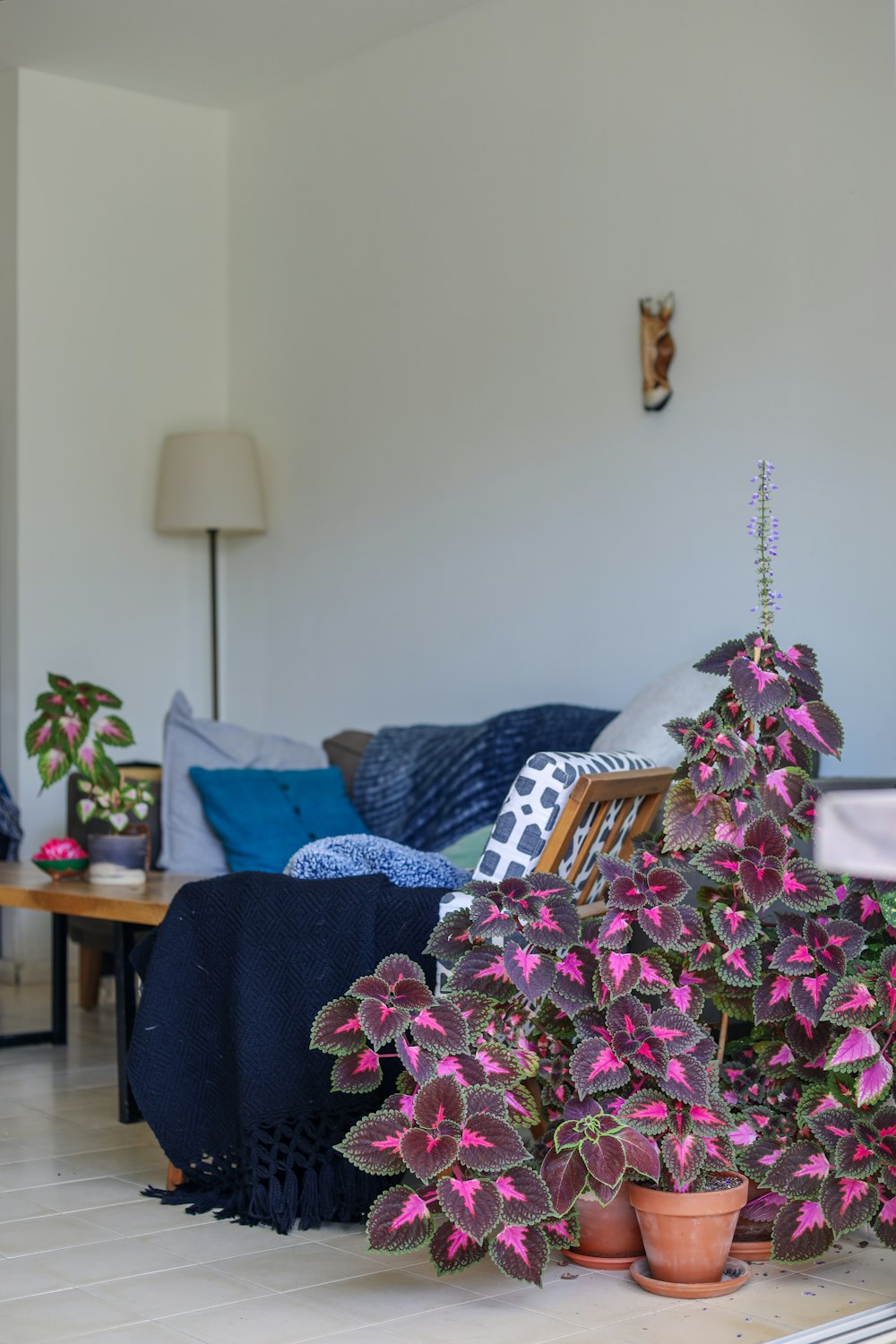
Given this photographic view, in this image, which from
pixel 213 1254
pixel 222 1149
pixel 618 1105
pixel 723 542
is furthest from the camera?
pixel 723 542

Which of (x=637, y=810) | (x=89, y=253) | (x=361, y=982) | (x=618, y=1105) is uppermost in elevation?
(x=89, y=253)

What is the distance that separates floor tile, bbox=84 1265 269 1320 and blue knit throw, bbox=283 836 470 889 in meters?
0.71

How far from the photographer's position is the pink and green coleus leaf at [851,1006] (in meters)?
2.38

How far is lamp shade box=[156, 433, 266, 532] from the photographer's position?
5605 mm

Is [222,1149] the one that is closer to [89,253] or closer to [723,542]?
[723,542]

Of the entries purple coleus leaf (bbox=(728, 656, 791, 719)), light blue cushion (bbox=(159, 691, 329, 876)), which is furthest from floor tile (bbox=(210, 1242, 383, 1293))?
light blue cushion (bbox=(159, 691, 329, 876))

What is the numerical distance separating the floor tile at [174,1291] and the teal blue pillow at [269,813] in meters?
1.85

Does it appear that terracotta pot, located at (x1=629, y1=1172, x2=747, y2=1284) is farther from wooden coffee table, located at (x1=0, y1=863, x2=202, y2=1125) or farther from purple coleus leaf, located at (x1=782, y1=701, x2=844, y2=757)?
wooden coffee table, located at (x1=0, y1=863, x2=202, y2=1125)

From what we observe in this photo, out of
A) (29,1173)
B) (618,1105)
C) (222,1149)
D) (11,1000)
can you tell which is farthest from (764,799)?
(11,1000)

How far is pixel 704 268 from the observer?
14.0ft

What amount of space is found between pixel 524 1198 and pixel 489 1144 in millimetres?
90

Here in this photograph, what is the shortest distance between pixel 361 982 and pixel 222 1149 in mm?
604

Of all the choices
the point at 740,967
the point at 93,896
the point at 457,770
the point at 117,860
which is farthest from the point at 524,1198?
the point at 457,770

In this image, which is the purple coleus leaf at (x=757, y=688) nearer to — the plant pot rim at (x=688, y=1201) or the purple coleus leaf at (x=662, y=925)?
the purple coleus leaf at (x=662, y=925)
